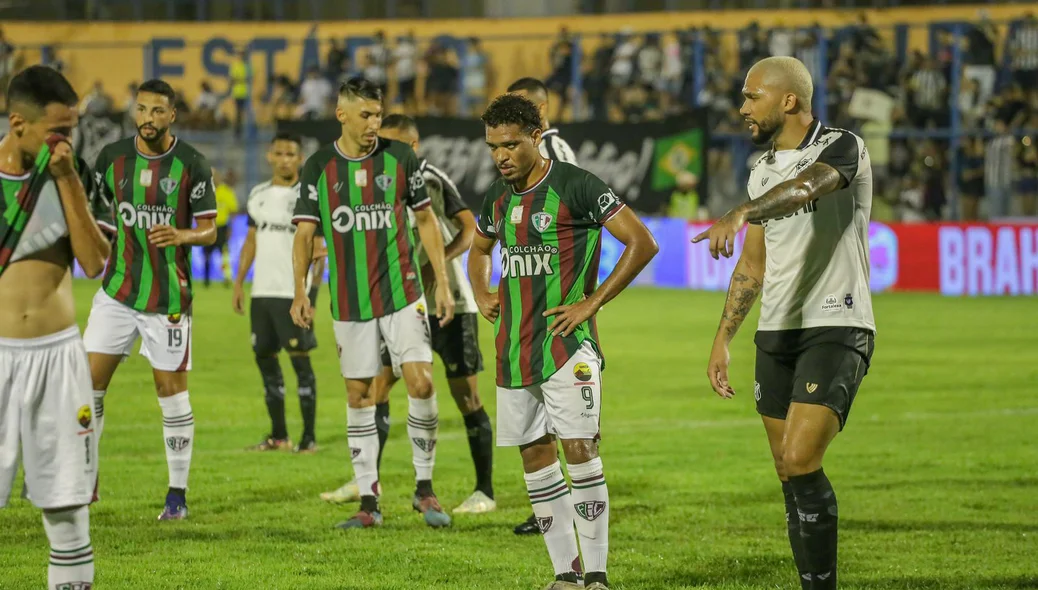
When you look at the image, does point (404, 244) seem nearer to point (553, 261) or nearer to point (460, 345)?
point (460, 345)

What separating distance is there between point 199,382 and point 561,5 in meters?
21.7

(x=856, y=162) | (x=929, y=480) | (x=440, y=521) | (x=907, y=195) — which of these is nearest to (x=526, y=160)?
(x=856, y=162)

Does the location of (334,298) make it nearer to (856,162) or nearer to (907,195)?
(856,162)

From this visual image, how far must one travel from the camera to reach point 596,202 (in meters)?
6.08

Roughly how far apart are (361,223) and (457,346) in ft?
3.49

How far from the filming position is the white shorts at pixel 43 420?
16.3 ft

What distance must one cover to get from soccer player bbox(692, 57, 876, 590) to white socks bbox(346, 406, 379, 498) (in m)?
2.75

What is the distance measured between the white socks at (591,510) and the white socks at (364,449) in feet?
7.39

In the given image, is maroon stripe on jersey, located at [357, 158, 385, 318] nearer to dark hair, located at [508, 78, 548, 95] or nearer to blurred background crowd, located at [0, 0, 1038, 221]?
dark hair, located at [508, 78, 548, 95]

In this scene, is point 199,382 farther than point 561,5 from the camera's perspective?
No

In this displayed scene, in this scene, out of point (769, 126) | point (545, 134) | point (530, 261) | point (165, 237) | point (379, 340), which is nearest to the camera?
point (769, 126)

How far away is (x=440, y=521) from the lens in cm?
794

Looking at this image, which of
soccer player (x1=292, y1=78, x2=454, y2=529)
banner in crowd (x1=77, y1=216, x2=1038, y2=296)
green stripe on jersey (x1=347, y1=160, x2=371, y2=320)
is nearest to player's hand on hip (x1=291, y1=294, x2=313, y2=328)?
soccer player (x1=292, y1=78, x2=454, y2=529)

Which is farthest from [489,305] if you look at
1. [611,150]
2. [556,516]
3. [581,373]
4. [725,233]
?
[611,150]
